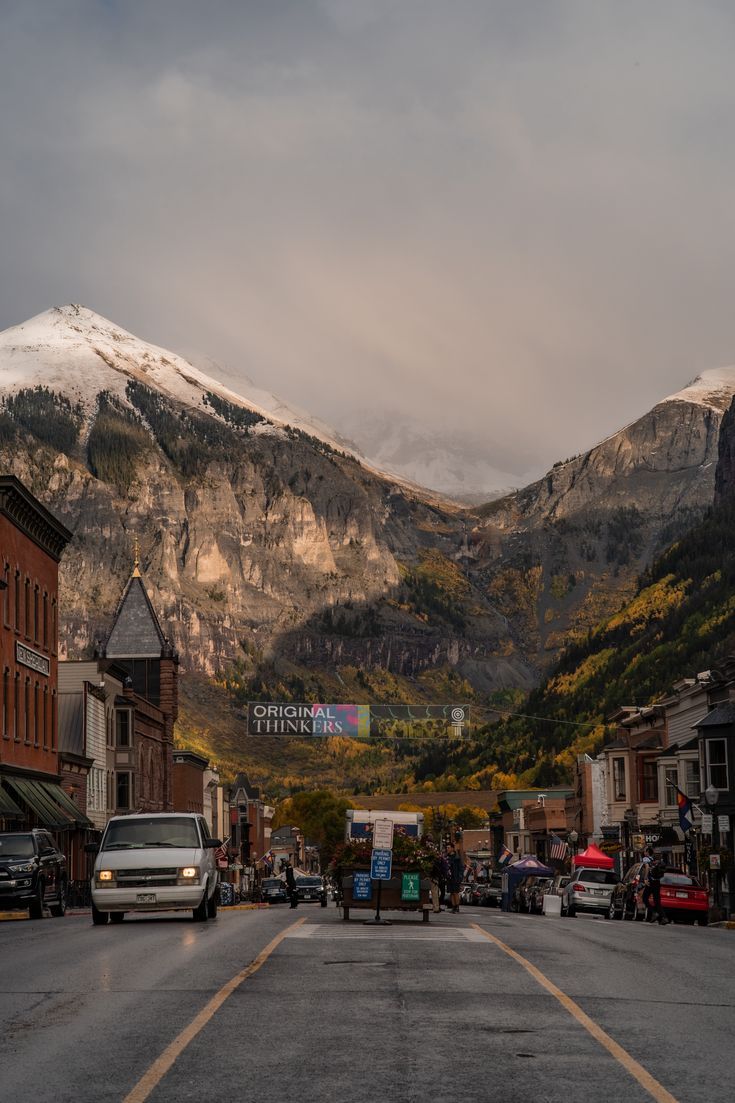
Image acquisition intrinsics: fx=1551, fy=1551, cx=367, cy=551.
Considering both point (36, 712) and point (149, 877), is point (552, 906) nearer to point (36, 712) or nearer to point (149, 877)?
point (149, 877)

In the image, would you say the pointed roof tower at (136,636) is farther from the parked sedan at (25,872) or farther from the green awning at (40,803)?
the parked sedan at (25,872)

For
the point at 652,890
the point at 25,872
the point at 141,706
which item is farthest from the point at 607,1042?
the point at 141,706

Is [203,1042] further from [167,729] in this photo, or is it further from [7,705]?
[167,729]

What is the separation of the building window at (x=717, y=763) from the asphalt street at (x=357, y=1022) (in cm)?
4988

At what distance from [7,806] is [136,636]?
250 feet

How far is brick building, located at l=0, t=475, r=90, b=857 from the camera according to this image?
65.1 m

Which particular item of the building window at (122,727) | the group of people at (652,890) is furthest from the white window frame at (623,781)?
the group of people at (652,890)

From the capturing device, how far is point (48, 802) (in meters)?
70.3

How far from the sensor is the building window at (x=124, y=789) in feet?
330

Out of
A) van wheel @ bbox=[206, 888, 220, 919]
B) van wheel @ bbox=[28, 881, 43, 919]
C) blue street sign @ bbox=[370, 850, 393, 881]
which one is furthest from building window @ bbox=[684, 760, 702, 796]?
blue street sign @ bbox=[370, 850, 393, 881]

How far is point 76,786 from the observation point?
278 ft

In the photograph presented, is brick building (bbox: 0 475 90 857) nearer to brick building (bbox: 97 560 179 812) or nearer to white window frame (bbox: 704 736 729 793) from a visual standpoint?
brick building (bbox: 97 560 179 812)

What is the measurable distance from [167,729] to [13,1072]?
111 m

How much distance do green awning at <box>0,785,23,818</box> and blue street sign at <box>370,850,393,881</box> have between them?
30.9 metres
